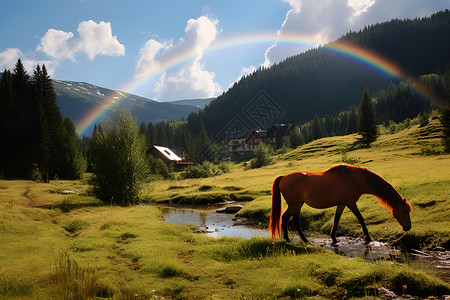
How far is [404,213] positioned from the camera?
11102 millimetres

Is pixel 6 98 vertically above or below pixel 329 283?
above

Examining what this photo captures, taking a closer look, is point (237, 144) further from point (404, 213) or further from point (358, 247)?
point (404, 213)

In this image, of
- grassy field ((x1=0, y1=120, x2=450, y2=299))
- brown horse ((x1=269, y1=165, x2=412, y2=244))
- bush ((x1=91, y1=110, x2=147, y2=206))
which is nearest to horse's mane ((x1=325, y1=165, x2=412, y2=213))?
brown horse ((x1=269, y1=165, x2=412, y2=244))

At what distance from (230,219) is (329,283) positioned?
16979 mm

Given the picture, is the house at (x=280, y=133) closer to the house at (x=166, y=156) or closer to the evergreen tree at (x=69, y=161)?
the house at (x=166, y=156)

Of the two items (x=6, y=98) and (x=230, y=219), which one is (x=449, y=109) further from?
(x=6, y=98)

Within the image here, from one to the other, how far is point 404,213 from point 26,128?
221 feet

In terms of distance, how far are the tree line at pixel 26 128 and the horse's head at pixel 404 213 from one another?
6043cm

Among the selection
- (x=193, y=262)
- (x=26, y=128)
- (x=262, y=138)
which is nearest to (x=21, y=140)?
(x=26, y=128)

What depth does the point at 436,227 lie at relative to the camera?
13359 mm

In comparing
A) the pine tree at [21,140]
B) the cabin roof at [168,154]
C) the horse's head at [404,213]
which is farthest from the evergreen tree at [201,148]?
the horse's head at [404,213]

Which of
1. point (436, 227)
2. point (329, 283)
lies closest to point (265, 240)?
point (329, 283)

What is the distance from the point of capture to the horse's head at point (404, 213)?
434 inches

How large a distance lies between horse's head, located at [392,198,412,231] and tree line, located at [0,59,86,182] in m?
60.4
